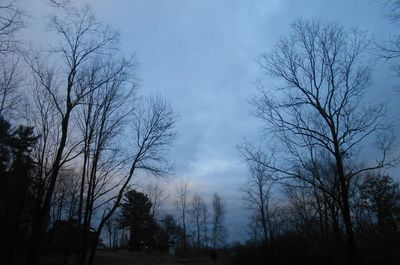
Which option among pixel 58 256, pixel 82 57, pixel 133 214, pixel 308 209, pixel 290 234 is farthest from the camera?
pixel 133 214

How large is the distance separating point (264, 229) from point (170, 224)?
130 feet

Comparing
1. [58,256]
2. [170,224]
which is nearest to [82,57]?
[58,256]

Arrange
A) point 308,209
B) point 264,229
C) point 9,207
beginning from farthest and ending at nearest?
point 264,229 → point 9,207 → point 308,209

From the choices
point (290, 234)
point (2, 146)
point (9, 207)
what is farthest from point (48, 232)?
point (290, 234)

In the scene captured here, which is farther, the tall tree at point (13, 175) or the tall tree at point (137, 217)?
the tall tree at point (137, 217)

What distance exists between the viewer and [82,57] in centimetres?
1812

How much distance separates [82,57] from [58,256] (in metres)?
30.8

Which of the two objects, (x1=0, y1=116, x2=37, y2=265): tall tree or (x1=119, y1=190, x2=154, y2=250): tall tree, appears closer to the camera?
(x1=0, y1=116, x2=37, y2=265): tall tree

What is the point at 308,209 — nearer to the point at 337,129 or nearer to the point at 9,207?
the point at 337,129

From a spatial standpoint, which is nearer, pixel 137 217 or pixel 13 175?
pixel 13 175

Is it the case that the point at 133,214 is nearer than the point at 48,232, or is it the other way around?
the point at 48,232

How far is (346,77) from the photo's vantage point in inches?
613

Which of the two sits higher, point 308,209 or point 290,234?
point 308,209

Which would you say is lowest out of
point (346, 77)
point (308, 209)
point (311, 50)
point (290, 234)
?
point (290, 234)
